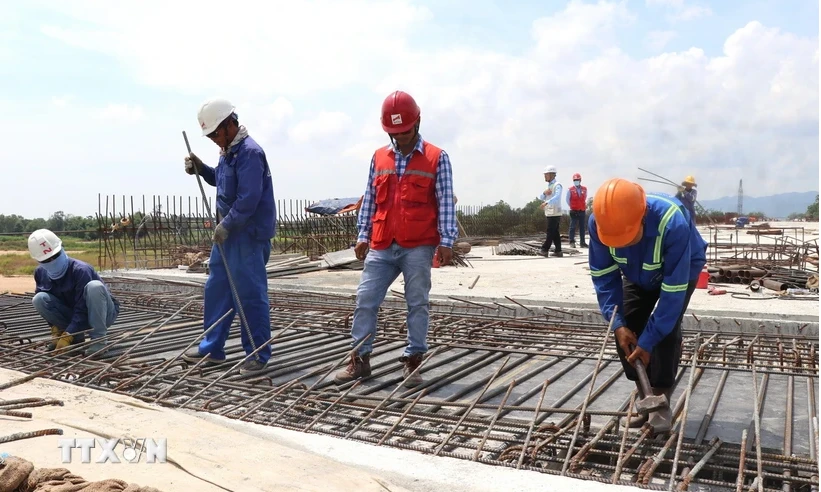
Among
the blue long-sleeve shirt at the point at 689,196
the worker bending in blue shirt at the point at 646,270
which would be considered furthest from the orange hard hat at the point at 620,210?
the blue long-sleeve shirt at the point at 689,196

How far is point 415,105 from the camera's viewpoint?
12.9ft

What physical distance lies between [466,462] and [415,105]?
7.05ft

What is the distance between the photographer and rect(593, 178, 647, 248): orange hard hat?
2.81m

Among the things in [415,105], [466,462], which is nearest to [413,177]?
[415,105]

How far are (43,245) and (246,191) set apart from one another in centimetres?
156

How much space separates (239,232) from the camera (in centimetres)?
439

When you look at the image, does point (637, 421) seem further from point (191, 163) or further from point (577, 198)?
point (577, 198)

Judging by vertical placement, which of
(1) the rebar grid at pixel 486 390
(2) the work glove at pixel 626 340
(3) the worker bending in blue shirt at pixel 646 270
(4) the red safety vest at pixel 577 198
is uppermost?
(4) the red safety vest at pixel 577 198

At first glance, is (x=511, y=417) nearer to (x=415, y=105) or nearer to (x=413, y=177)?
(x=413, y=177)
